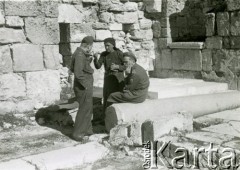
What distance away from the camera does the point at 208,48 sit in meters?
9.54

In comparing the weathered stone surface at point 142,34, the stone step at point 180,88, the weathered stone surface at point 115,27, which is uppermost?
the weathered stone surface at point 115,27

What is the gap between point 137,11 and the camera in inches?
418

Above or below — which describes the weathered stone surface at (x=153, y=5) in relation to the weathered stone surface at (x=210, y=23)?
above

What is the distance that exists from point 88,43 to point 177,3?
4.91m

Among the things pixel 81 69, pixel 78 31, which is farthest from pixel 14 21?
pixel 81 69

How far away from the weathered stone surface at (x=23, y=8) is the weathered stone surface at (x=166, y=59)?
428 cm

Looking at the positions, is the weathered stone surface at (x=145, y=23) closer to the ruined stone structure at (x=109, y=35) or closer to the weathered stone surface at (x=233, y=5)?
the ruined stone structure at (x=109, y=35)

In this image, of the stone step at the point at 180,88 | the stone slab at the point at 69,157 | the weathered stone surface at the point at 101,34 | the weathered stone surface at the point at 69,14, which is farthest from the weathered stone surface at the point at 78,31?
the stone slab at the point at 69,157

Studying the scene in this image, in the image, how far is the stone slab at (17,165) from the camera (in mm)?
4988

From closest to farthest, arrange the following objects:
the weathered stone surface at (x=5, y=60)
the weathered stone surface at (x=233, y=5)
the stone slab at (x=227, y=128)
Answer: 1. the stone slab at (x=227, y=128)
2. the weathered stone surface at (x=5, y=60)
3. the weathered stone surface at (x=233, y=5)

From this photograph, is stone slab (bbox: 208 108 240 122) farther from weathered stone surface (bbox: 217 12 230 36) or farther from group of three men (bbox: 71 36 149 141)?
weathered stone surface (bbox: 217 12 230 36)

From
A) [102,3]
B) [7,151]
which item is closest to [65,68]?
[102,3]

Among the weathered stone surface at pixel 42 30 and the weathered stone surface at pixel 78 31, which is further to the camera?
the weathered stone surface at pixel 78 31

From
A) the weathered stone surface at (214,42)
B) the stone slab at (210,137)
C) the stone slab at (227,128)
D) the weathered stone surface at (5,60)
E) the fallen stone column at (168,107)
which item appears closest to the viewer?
the stone slab at (210,137)
